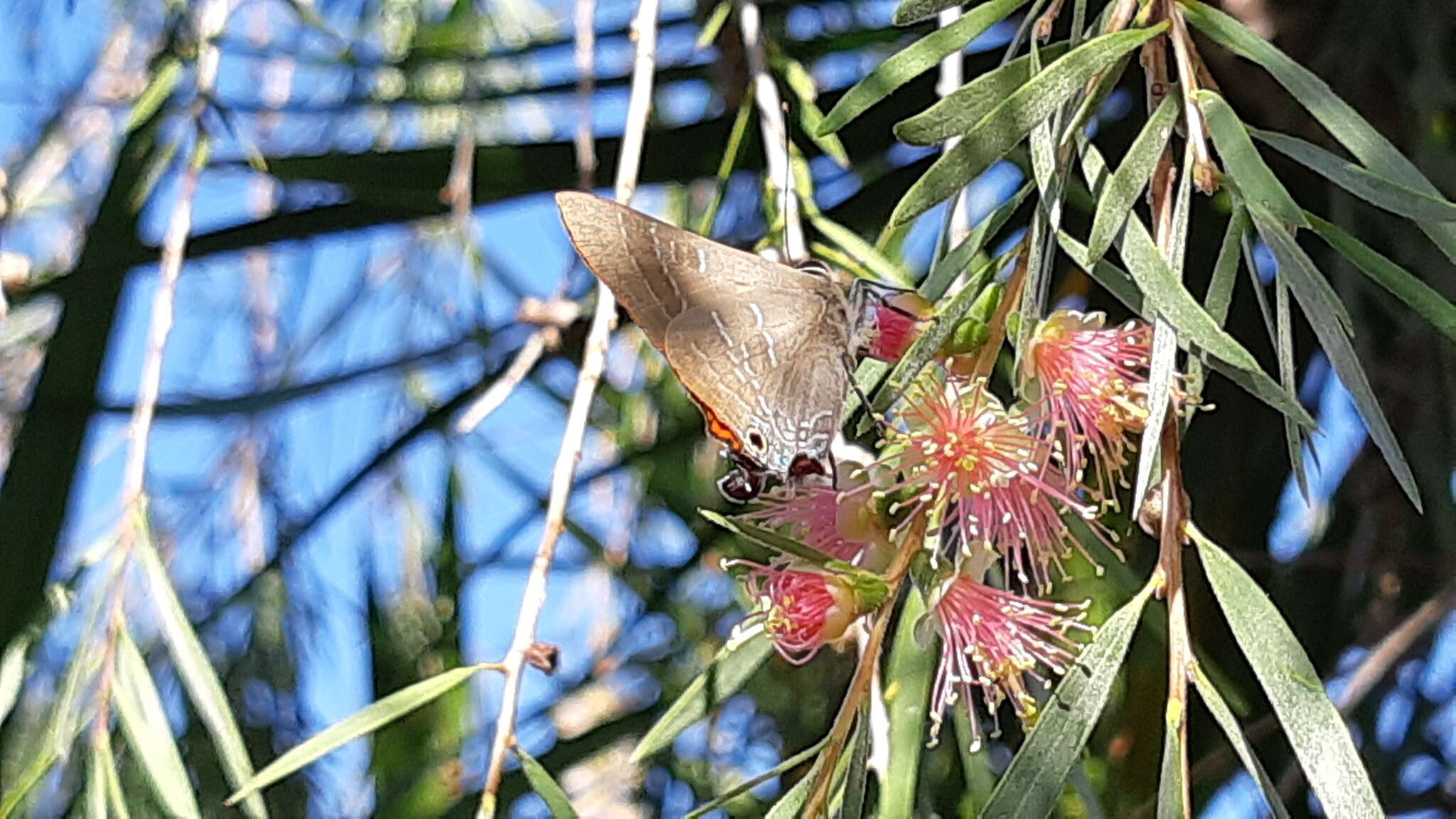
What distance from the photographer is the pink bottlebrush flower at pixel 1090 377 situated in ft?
1.40

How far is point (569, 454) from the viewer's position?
1.62 feet

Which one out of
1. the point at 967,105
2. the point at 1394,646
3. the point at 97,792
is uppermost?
the point at 967,105

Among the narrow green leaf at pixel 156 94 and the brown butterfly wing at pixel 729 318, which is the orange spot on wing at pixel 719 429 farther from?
the narrow green leaf at pixel 156 94

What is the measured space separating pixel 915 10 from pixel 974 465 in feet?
0.39

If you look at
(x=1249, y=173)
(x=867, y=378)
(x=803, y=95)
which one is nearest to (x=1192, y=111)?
(x=1249, y=173)

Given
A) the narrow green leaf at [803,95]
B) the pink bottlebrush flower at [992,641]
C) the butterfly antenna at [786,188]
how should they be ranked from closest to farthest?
the pink bottlebrush flower at [992,641], the butterfly antenna at [786,188], the narrow green leaf at [803,95]

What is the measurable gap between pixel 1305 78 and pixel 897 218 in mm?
118

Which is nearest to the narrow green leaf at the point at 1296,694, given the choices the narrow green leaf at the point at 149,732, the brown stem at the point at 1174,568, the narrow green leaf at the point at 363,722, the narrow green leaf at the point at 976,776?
the brown stem at the point at 1174,568

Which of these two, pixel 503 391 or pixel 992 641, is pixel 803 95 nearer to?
pixel 503 391

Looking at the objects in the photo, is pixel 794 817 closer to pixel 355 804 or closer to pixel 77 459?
pixel 77 459

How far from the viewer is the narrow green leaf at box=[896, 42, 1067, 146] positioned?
37 cm

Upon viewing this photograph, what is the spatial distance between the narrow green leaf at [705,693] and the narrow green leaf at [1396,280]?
189 mm

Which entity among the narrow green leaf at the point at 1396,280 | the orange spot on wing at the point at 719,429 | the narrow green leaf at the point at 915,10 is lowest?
the orange spot on wing at the point at 719,429

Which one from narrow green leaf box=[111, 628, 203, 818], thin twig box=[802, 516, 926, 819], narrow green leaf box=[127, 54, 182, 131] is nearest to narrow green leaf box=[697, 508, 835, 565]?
thin twig box=[802, 516, 926, 819]
